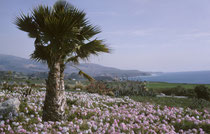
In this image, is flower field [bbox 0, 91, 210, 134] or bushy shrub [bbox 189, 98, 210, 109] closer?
flower field [bbox 0, 91, 210, 134]

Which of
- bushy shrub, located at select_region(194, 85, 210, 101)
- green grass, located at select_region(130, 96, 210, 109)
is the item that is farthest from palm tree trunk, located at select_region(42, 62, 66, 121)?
bushy shrub, located at select_region(194, 85, 210, 101)

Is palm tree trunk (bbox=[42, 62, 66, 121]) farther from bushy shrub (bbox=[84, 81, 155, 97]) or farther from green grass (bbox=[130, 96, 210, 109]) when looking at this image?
bushy shrub (bbox=[84, 81, 155, 97])

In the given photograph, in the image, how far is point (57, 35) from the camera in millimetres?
5410

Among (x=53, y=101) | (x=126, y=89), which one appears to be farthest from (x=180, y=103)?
(x=53, y=101)

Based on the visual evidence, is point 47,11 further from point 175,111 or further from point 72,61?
point 175,111

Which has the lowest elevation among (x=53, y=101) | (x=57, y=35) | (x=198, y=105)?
(x=198, y=105)

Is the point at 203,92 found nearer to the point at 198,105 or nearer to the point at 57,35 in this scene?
the point at 198,105

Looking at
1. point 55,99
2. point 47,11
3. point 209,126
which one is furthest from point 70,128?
point 209,126

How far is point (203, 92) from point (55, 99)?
1303 centimetres

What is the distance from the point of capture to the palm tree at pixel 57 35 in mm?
5227

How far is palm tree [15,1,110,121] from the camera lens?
5227 mm

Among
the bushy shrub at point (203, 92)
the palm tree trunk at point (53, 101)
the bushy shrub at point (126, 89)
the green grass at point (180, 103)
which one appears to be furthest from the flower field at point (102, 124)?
the bushy shrub at point (203, 92)

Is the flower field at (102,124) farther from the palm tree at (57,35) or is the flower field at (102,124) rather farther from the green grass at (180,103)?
the green grass at (180,103)

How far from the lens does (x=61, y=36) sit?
17.7ft
